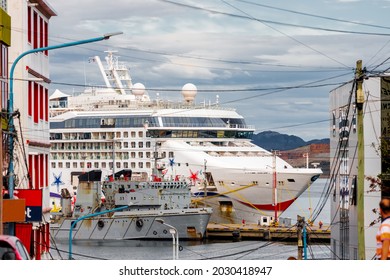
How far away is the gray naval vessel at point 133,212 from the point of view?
196ft

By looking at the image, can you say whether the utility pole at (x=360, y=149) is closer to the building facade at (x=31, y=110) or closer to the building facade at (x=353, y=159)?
the building facade at (x=353, y=159)

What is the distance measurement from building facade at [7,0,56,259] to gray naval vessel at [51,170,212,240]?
107ft

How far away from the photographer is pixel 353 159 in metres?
24.3

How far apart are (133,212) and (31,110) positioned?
36774mm

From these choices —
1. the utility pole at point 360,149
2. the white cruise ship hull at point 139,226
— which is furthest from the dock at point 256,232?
the utility pole at point 360,149

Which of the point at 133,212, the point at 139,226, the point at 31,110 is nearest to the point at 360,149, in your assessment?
the point at 31,110

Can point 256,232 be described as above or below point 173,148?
below

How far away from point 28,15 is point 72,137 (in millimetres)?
36558

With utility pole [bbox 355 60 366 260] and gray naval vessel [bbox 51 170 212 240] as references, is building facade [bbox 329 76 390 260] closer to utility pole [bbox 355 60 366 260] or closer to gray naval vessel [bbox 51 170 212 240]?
utility pole [bbox 355 60 366 260]

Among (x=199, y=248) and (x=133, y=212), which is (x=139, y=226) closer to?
(x=133, y=212)

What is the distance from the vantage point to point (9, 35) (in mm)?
22375

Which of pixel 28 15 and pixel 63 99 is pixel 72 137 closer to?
pixel 63 99

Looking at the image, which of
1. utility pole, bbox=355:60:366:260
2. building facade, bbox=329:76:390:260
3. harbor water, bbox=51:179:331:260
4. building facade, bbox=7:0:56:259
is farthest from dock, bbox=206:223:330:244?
utility pole, bbox=355:60:366:260
